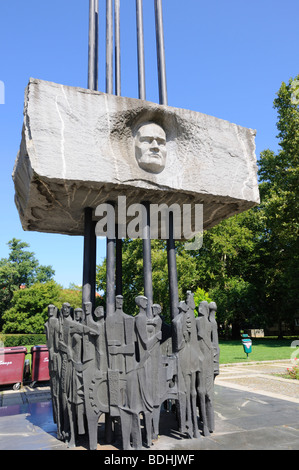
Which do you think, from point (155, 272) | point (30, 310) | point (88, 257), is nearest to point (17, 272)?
point (30, 310)

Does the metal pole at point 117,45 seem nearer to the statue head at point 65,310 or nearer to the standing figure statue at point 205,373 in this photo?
the statue head at point 65,310

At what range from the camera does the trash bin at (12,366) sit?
9.54 m

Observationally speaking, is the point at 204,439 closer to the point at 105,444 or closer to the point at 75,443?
the point at 105,444

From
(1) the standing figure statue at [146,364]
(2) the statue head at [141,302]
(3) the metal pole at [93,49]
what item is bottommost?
(1) the standing figure statue at [146,364]

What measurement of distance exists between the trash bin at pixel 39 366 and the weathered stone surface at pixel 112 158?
5.19 m

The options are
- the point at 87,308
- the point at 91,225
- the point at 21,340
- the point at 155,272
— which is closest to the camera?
the point at 87,308

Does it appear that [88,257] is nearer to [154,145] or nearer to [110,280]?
[110,280]

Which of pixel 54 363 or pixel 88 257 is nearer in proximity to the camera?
pixel 54 363

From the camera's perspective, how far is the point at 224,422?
211 inches

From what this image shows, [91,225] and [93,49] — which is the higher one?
[93,49]

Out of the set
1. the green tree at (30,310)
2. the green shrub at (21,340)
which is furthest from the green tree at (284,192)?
the green tree at (30,310)

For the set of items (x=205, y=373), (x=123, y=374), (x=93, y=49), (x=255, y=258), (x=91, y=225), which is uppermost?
(x=93, y=49)

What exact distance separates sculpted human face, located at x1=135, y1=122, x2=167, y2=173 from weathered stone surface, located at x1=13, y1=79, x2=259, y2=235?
3.3 inches

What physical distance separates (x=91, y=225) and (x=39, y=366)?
19.4ft
